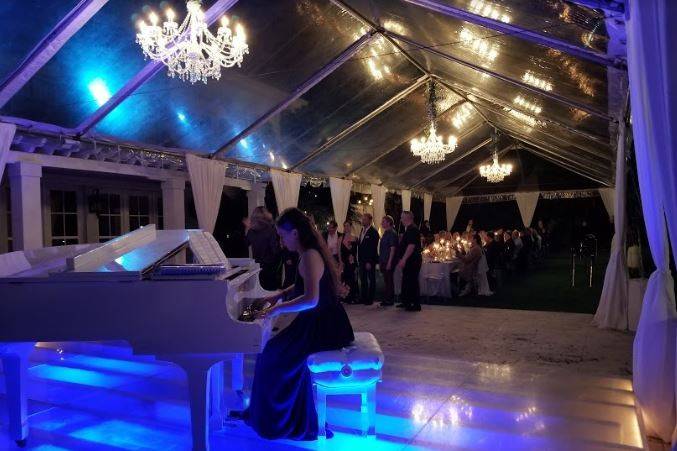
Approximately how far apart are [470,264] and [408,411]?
581 centimetres

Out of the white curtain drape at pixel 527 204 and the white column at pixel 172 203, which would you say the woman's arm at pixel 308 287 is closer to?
the white column at pixel 172 203

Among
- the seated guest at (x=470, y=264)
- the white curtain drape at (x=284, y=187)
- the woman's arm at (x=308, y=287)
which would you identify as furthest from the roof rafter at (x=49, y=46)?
the seated guest at (x=470, y=264)

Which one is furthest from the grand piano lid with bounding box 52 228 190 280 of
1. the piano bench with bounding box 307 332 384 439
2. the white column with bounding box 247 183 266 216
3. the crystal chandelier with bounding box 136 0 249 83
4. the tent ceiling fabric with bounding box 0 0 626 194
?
the white column with bounding box 247 183 266 216

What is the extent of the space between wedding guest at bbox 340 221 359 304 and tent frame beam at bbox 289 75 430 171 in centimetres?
271

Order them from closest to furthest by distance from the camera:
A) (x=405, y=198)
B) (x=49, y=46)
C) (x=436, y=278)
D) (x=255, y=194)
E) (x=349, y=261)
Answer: (x=49, y=46) < (x=349, y=261) < (x=436, y=278) < (x=255, y=194) < (x=405, y=198)

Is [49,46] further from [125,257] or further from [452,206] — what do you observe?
[452,206]

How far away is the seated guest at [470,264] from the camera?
8.86 m

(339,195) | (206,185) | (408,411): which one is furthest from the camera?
(339,195)

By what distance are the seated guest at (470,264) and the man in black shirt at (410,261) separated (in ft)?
5.56

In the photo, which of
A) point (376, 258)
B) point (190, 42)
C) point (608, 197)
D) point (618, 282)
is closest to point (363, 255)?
point (376, 258)

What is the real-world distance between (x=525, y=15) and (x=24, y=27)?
15.3ft

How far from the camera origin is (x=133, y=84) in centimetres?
623

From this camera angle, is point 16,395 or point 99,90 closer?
point 16,395

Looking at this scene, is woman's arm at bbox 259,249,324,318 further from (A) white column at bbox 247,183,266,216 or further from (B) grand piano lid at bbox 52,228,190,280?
(A) white column at bbox 247,183,266,216
